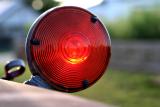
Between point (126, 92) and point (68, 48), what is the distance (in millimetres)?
8420

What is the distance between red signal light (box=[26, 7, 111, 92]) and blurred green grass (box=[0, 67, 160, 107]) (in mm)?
6283

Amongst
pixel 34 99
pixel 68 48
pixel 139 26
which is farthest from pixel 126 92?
pixel 34 99

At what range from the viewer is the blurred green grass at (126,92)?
8.96 m

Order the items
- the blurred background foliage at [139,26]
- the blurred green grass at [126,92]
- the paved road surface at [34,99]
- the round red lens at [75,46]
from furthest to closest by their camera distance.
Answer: the blurred background foliage at [139,26]
the blurred green grass at [126,92]
the round red lens at [75,46]
the paved road surface at [34,99]

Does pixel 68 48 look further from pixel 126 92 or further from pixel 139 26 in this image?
pixel 139 26

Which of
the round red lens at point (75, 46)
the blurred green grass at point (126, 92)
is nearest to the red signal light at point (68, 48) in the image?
the round red lens at point (75, 46)

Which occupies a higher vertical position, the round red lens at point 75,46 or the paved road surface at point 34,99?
the round red lens at point 75,46

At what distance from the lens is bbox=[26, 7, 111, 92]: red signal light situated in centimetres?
191

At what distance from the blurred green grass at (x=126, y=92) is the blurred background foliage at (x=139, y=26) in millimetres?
3463

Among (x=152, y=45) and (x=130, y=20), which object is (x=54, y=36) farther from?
(x=130, y=20)

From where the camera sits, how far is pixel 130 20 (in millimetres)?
17500

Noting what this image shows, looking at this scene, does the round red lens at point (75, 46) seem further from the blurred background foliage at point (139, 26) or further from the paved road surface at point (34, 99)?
the blurred background foliage at point (139, 26)

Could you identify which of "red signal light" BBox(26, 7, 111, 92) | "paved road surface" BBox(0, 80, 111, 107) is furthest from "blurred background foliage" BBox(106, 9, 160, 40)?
"paved road surface" BBox(0, 80, 111, 107)

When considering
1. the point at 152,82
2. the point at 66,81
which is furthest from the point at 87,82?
the point at 152,82
